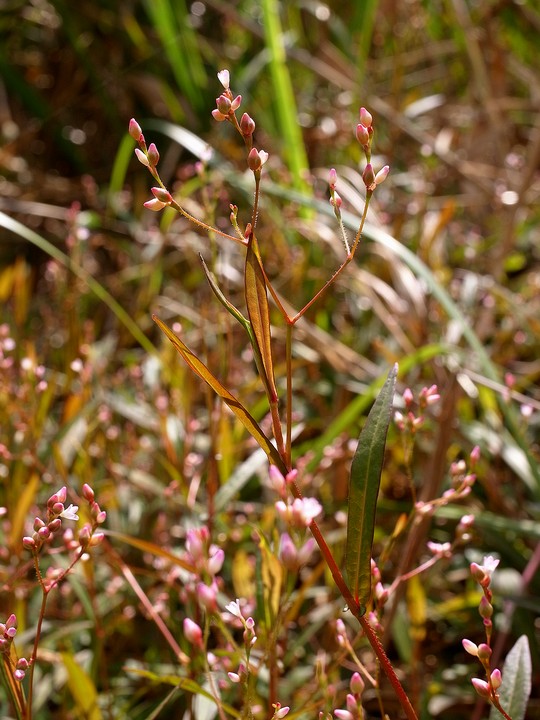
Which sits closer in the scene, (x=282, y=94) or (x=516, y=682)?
(x=516, y=682)

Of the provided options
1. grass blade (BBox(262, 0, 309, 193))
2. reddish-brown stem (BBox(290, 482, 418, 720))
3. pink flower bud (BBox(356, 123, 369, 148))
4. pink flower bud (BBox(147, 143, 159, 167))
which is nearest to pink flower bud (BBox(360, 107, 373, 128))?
pink flower bud (BBox(356, 123, 369, 148))

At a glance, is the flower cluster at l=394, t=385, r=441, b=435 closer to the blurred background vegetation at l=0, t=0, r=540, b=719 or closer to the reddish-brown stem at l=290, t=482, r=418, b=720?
the blurred background vegetation at l=0, t=0, r=540, b=719

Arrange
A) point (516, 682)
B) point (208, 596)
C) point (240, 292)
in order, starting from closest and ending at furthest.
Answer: point (208, 596)
point (516, 682)
point (240, 292)

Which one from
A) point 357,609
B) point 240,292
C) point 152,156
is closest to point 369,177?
point 152,156

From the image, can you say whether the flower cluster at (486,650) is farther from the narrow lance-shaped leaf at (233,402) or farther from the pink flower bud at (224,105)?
the pink flower bud at (224,105)

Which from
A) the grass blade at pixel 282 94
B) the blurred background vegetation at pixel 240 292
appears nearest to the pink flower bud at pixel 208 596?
the blurred background vegetation at pixel 240 292

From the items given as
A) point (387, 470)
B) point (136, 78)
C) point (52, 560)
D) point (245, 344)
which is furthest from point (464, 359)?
point (136, 78)

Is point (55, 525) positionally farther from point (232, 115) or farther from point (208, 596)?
point (232, 115)
